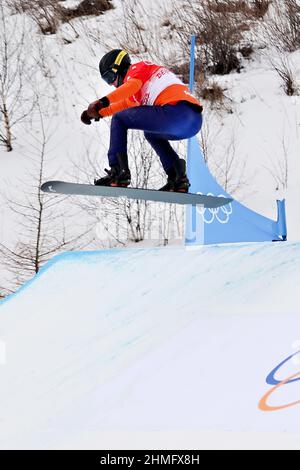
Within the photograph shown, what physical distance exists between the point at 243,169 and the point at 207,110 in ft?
6.47

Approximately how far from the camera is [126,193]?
170 inches

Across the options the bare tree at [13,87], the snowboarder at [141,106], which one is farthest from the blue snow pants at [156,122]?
the bare tree at [13,87]

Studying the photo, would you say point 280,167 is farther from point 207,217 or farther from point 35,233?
point 207,217

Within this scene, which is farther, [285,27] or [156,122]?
[285,27]

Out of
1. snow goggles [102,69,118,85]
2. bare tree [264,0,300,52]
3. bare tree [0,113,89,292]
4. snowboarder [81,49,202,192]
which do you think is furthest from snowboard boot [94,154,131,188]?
bare tree [264,0,300,52]

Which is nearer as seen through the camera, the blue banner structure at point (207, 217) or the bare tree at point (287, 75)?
the blue banner structure at point (207, 217)

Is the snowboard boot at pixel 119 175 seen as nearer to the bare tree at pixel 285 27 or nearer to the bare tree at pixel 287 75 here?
the bare tree at pixel 287 75

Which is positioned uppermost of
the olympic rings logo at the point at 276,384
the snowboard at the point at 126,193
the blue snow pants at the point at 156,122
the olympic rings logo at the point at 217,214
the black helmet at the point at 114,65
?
the black helmet at the point at 114,65

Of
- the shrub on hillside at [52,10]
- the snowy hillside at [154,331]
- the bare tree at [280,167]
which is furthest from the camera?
the shrub on hillside at [52,10]

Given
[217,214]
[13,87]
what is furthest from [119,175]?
[13,87]

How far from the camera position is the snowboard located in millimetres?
4086

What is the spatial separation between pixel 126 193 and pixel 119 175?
202 mm

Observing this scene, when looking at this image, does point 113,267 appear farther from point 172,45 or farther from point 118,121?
point 172,45

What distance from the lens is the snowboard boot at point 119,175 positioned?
414 centimetres
